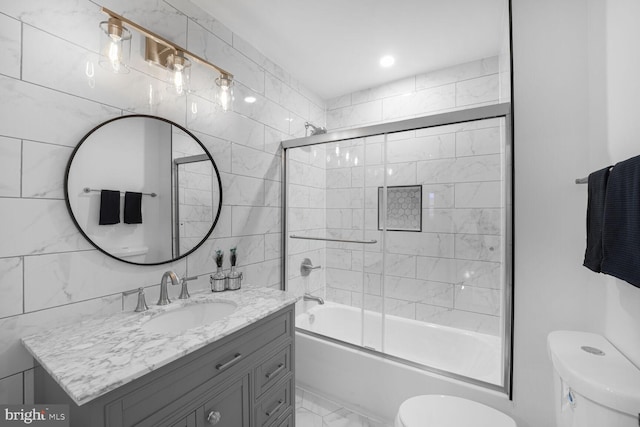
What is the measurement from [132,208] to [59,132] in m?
0.41

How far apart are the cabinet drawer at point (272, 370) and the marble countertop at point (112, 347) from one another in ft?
0.86

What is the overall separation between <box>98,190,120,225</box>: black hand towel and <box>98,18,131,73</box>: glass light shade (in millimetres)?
576

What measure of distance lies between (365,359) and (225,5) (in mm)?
2444

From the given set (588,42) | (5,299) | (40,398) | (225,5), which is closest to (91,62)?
(225,5)

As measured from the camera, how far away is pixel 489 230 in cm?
192

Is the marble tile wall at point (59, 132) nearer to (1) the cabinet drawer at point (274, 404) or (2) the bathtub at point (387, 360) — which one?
(1) the cabinet drawer at point (274, 404)

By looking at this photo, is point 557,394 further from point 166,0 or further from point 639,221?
point 166,0

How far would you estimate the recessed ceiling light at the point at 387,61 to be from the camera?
7.52ft

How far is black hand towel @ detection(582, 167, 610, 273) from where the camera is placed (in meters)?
1.04

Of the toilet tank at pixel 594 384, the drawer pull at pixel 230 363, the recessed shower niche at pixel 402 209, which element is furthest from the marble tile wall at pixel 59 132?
the toilet tank at pixel 594 384

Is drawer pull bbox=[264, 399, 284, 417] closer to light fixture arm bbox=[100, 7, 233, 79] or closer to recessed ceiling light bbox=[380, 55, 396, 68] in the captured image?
light fixture arm bbox=[100, 7, 233, 79]

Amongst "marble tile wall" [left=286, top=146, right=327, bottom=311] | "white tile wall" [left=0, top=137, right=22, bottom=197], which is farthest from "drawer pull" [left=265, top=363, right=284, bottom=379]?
"white tile wall" [left=0, top=137, right=22, bottom=197]

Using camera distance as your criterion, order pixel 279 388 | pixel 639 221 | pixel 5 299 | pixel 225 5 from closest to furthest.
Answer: pixel 639 221 < pixel 5 299 < pixel 279 388 < pixel 225 5

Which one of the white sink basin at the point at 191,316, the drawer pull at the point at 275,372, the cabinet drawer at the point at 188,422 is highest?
the white sink basin at the point at 191,316
